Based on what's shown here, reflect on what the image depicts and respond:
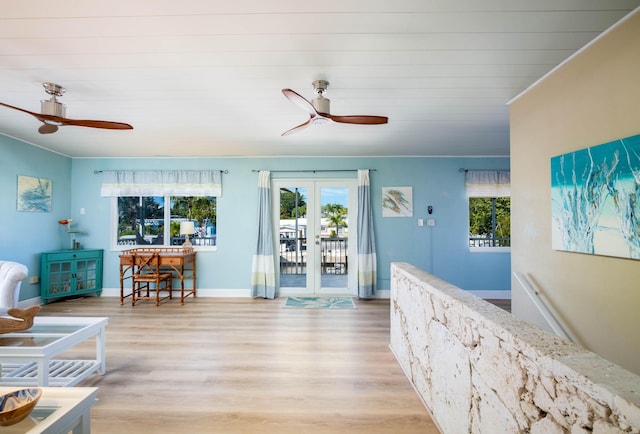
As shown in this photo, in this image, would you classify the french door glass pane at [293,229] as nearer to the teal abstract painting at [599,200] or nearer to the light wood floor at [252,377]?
the light wood floor at [252,377]

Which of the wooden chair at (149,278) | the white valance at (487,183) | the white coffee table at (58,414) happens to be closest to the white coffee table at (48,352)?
the white coffee table at (58,414)

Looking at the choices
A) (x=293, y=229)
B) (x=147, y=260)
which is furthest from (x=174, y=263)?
(x=293, y=229)

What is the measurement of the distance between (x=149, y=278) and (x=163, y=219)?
119 cm

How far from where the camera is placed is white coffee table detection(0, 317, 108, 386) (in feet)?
6.38

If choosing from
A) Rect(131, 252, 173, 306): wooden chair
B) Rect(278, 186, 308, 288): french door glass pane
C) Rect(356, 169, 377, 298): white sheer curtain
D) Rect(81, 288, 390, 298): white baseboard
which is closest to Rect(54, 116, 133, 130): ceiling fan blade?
Rect(131, 252, 173, 306): wooden chair

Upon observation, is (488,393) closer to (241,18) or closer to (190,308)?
(241,18)

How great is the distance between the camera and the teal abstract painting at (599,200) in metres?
1.66

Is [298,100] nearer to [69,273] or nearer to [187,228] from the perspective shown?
[187,228]

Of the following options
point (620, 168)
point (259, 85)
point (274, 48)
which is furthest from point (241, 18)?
point (620, 168)

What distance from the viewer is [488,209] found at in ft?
16.9

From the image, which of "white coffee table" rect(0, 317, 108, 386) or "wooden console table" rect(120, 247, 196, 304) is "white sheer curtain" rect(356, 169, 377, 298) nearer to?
"wooden console table" rect(120, 247, 196, 304)

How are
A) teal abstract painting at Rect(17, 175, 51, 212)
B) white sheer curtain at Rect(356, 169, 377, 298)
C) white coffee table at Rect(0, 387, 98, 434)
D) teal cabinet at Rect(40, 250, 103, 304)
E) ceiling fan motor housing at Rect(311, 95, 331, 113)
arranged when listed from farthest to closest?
white sheer curtain at Rect(356, 169, 377, 298)
teal cabinet at Rect(40, 250, 103, 304)
teal abstract painting at Rect(17, 175, 51, 212)
ceiling fan motor housing at Rect(311, 95, 331, 113)
white coffee table at Rect(0, 387, 98, 434)

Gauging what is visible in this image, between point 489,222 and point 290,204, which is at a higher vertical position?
point 290,204

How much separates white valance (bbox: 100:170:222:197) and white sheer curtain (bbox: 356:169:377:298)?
251 centimetres
